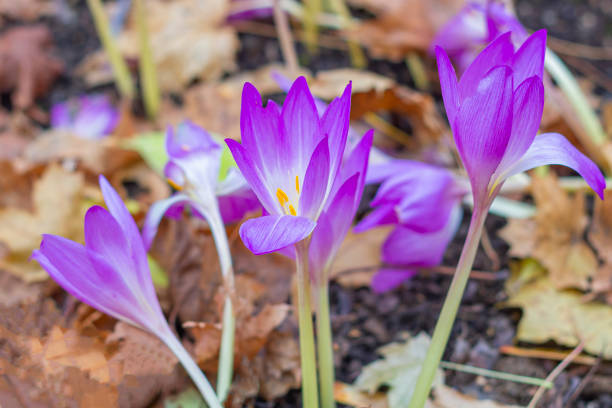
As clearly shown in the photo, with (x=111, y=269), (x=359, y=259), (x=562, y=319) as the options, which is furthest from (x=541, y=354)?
(x=111, y=269)

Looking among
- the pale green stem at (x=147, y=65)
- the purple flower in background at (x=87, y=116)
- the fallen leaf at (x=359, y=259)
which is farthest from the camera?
the purple flower in background at (x=87, y=116)

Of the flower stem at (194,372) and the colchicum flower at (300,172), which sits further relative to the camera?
the flower stem at (194,372)

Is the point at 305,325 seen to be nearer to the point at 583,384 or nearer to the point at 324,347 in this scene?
the point at 324,347

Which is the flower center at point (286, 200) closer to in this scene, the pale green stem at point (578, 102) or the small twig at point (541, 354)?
the small twig at point (541, 354)

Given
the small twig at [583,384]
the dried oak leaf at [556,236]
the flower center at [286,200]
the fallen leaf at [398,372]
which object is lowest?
the small twig at [583,384]

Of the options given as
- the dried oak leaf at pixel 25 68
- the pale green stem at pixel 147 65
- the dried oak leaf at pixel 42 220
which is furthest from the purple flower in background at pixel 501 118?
the dried oak leaf at pixel 25 68

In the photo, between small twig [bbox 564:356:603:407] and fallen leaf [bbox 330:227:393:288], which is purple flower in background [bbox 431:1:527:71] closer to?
fallen leaf [bbox 330:227:393:288]

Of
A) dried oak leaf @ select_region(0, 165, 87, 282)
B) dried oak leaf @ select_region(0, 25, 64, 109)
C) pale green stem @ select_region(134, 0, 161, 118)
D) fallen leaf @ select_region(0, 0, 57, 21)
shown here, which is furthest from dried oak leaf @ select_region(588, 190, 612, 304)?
fallen leaf @ select_region(0, 0, 57, 21)

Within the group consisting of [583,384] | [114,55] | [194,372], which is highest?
[114,55]
